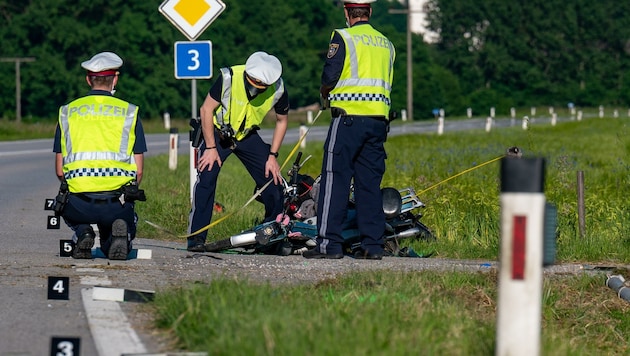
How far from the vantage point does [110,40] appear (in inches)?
2741

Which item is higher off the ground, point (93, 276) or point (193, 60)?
point (193, 60)

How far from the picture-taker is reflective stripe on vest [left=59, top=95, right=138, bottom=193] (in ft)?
30.2

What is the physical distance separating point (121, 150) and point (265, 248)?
61.7 inches

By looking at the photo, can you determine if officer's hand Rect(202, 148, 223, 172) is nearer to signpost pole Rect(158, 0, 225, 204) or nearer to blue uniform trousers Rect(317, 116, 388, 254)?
blue uniform trousers Rect(317, 116, 388, 254)

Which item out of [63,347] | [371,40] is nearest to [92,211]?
[371,40]

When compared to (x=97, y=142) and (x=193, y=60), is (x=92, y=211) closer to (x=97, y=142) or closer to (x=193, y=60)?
(x=97, y=142)

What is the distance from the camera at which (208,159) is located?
10.4m

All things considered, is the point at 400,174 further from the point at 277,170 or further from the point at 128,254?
the point at 128,254

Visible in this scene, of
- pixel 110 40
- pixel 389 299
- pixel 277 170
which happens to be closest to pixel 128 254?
pixel 277 170

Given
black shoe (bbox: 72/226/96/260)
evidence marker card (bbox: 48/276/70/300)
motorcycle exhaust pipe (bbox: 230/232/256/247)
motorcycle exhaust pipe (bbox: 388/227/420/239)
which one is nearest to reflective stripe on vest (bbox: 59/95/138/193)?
black shoe (bbox: 72/226/96/260)

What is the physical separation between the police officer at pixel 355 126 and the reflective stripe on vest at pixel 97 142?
1.49 metres

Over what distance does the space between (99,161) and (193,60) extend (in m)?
4.58

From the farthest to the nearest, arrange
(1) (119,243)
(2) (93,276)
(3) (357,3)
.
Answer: (3) (357,3) → (1) (119,243) → (2) (93,276)

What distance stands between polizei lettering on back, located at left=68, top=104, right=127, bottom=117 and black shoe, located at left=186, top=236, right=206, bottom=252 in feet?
4.73
